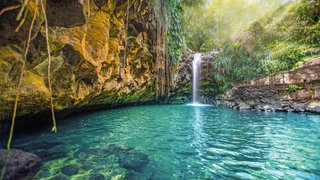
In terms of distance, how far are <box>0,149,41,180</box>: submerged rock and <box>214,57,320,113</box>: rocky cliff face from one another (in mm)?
11711

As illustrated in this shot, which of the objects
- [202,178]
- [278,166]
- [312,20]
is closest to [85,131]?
[202,178]

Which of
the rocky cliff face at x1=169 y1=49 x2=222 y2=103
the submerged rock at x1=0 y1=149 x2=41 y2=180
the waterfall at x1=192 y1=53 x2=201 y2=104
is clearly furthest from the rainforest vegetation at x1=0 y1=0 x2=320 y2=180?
the waterfall at x1=192 y1=53 x2=201 y2=104

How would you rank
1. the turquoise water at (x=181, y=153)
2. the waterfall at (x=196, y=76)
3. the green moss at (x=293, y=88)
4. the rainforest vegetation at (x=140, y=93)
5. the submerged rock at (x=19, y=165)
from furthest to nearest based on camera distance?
1. the waterfall at (x=196, y=76)
2. the green moss at (x=293, y=88)
3. the rainforest vegetation at (x=140, y=93)
4. the turquoise water at (x=181, y=153)
5. the submerged rock at (x=19, y=165)

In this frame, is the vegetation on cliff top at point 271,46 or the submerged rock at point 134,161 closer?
the submerged rock at point 134,161

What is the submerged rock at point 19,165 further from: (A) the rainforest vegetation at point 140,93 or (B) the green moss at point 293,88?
(B) the green moss at point 293,88

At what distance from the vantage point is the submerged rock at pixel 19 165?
295cm

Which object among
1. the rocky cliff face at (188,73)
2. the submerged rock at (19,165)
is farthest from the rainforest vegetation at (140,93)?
the rocky cliff face at (188,73)

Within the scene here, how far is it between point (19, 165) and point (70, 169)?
815 mm

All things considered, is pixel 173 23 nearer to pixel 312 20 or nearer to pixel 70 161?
pixel 312 20

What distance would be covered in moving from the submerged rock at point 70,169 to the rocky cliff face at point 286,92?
11049 mm

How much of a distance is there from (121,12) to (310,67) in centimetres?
1068

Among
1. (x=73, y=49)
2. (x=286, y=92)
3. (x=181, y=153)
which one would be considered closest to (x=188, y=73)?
(x=286, y=92)

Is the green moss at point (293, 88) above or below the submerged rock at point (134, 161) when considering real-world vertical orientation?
above

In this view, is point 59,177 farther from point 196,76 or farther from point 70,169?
point 196,76
